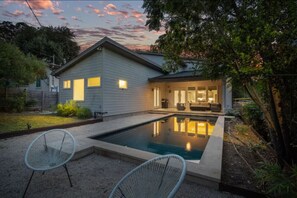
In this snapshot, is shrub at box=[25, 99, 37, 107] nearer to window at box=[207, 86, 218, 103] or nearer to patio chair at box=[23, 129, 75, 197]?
patio chair at box=[23, 129, 75, 197]

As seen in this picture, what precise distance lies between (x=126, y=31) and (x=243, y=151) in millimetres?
10755

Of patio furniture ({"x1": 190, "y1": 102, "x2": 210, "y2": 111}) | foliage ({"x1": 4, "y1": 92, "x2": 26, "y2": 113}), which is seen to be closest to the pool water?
patio furniture ({"x1": 190, "y1": 102, "x2": 210, "y2": 111})

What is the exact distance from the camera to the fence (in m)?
11.5

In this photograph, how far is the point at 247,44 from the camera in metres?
1.99

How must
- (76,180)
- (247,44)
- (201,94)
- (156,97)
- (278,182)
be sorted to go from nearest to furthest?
(247,44), (278,182), (76,180), (201,94), (156,97)

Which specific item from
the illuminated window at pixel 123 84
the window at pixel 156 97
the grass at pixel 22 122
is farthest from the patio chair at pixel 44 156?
the window at pixel 156 97

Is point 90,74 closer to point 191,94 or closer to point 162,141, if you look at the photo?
point 162,141

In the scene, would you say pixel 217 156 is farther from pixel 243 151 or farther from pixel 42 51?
pixel 42 51

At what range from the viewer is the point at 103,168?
345 cm

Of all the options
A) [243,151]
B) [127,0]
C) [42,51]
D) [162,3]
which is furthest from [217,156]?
[42,51]

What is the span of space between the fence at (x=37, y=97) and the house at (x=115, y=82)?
7.12ft

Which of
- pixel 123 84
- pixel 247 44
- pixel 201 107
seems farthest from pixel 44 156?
pixel 201 107

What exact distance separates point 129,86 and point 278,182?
10.0m

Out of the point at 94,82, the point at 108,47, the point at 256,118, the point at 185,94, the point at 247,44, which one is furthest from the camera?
the point at 185,94
